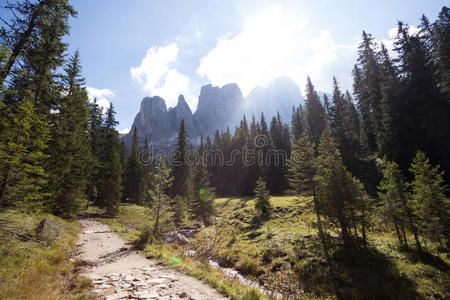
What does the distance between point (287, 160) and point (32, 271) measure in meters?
25.5

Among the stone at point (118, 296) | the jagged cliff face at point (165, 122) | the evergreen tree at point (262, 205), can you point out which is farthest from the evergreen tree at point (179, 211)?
the jagged cliff face at point (165, 122)

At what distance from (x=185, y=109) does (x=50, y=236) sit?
631 feet

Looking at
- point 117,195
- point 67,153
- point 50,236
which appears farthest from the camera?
point 117,195

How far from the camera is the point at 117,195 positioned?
2938 centimetres

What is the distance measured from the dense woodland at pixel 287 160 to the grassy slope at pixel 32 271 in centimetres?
171

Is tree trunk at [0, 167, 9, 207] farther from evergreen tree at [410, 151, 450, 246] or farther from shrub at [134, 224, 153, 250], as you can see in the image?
evergreen tree at [410, 151, 450, 246]

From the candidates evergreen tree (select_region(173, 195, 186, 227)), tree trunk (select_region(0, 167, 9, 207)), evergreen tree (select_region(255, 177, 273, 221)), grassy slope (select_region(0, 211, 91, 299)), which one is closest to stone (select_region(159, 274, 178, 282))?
grassy slope (select_region(0, 211, 91, 299))

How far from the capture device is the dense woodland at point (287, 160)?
1155 cm

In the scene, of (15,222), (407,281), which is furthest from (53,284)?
(407,281)

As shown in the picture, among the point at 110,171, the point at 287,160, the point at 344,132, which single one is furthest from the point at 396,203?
the point at 110,171

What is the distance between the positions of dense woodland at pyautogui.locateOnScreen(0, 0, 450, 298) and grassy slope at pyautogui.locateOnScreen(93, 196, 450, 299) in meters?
1.71

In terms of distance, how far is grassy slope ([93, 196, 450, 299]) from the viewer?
37.6ft

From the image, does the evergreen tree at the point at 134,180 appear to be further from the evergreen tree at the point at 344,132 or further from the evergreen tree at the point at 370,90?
the evergreen tree at the point at 370,90

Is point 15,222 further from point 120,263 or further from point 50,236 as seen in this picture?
point 120,263
